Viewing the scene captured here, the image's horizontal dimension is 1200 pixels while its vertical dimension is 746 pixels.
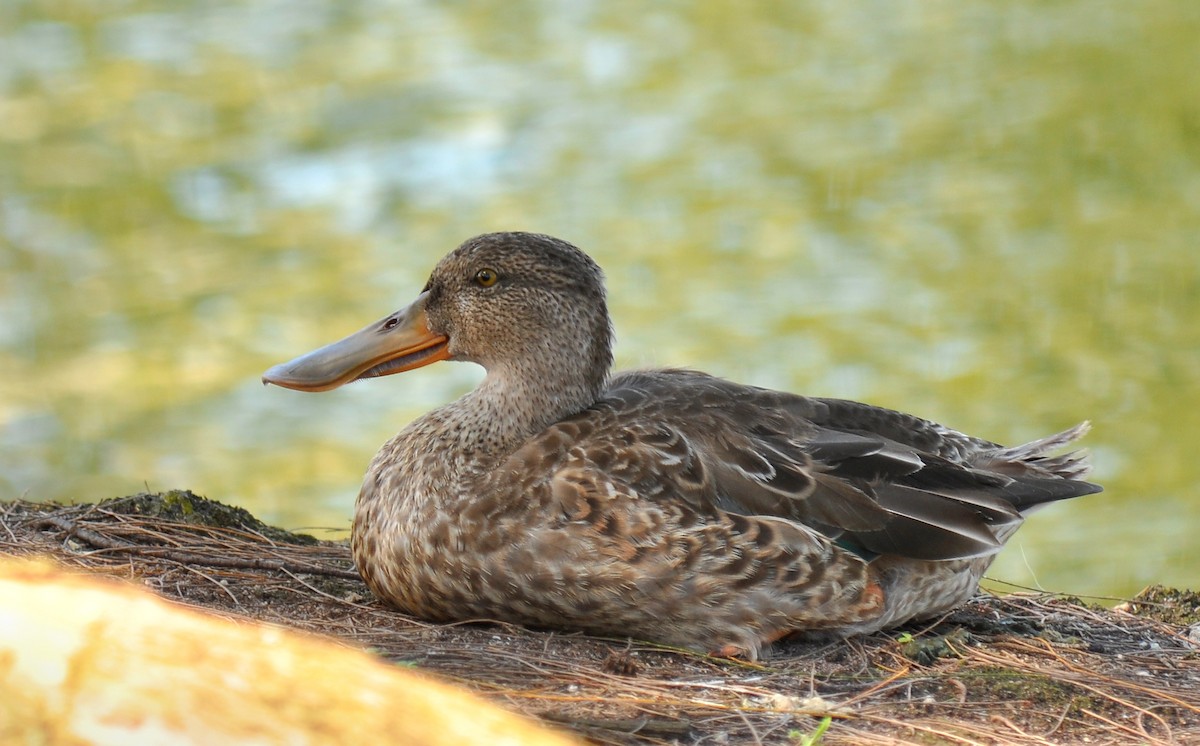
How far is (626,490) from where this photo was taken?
3.96 metres

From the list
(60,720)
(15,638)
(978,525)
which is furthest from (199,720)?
(978,525)

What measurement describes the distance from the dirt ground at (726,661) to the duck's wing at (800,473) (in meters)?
0.34

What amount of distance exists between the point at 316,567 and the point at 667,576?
1407mm

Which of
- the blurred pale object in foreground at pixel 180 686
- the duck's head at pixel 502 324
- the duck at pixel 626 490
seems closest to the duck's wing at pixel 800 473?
the duck at pixel 626 490

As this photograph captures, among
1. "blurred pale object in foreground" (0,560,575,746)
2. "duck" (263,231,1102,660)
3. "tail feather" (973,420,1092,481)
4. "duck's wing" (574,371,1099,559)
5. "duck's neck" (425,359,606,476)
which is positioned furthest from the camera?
"tail feather" (973,420,1092,481)

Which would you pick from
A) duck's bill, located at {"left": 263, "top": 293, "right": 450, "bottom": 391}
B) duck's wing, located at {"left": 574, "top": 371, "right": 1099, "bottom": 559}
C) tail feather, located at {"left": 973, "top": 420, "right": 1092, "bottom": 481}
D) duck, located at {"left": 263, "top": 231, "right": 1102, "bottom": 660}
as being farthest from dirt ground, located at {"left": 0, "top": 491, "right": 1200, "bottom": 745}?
duck's bill, located at {"left": 263, "top": 293, "right": 450, "bottom": 391}

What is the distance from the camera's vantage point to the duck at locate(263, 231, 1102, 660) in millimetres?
3893

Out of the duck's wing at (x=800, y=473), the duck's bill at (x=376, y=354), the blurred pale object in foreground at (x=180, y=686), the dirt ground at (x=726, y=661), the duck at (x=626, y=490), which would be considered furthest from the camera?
the duck's bill at (x=376, y=354)

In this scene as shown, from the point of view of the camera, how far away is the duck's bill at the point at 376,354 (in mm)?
4457

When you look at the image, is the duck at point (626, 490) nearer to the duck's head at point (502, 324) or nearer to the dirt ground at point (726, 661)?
the duck's head at point (502, 324)

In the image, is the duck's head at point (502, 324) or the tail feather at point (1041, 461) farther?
the tail feather at point (1041, 461)

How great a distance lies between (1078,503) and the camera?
8.71 meters

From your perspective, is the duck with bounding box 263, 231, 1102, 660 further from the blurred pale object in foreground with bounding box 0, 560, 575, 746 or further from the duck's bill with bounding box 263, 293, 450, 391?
the blurred pale object in foreground with bounding box 0, 560, 575, 746

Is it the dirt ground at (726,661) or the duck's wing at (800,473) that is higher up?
the duck's wing at (800,473)
